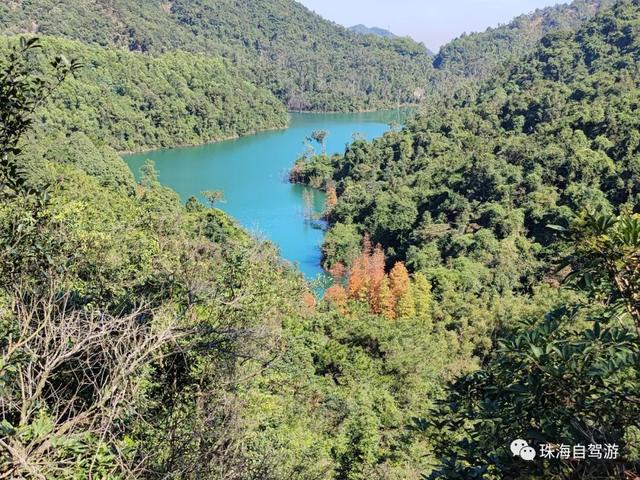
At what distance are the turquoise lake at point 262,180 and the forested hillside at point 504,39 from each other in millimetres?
39047

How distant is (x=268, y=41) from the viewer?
92062 millimetres

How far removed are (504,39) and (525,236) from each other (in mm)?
79436

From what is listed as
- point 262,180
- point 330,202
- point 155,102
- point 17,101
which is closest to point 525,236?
point 330,202

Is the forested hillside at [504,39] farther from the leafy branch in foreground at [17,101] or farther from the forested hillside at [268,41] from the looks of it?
the leafy branch in foreground at [17,101]

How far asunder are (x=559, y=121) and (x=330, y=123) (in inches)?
1385

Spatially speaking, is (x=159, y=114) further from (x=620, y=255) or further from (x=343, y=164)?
(x=620, y=255)

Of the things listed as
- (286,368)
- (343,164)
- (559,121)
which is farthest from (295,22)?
(286,368)

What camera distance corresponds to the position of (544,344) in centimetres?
153

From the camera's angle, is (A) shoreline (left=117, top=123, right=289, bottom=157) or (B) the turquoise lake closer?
(B) the turquoise lake

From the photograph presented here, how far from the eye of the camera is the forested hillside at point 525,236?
4.71 ft

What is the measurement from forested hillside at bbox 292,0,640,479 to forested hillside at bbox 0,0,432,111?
3066cm

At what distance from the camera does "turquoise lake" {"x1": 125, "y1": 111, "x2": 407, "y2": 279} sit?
2316 cm

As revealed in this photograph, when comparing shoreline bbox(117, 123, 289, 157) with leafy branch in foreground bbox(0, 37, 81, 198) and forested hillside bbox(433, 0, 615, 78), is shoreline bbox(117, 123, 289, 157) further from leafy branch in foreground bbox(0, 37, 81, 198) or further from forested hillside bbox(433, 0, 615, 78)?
leafy branch in foreground bbox(0, 37, 81, 198)

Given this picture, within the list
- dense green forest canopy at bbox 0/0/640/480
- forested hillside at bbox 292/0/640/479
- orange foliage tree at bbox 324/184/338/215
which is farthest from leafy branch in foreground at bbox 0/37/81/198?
orange foliage tree at bbox 324/184/338/215
